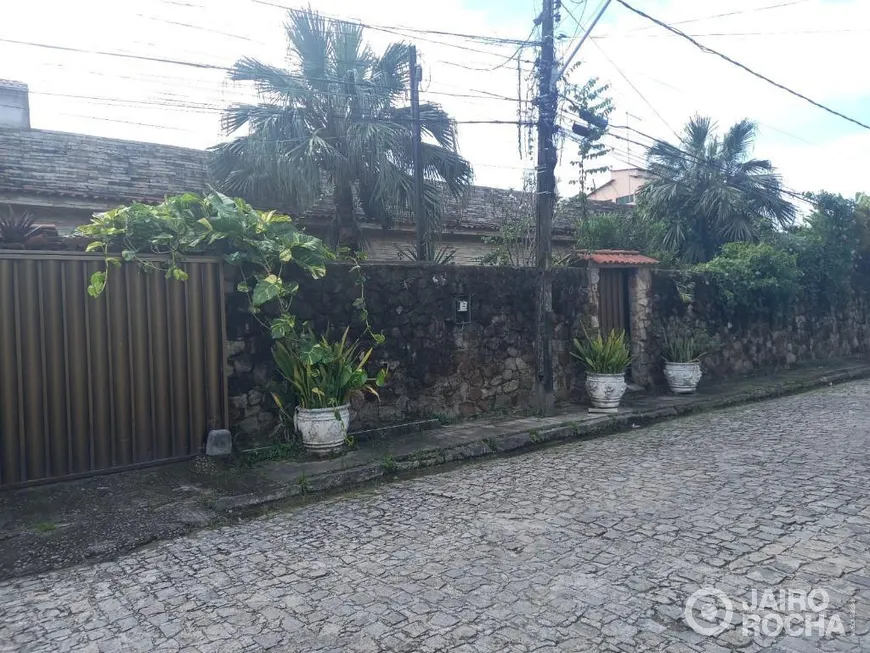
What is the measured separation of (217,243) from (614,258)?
6706 mm

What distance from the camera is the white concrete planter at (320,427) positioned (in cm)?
696

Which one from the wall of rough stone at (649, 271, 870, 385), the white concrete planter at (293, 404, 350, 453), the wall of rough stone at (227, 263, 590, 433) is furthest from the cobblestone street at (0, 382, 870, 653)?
the wall of rough stone at (649, 271, 870, 385)

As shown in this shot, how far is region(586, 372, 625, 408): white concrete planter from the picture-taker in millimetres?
9953

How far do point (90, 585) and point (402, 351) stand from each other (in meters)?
4.91

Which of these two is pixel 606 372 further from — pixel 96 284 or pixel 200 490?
pixel 96 284

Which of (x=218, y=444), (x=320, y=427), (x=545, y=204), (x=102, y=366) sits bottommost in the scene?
(x=218, y=444)

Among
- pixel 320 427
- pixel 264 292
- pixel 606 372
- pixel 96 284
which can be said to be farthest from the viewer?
pixel 606 372

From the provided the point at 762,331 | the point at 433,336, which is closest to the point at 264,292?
the point at 433,336

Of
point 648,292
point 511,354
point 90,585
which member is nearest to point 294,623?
point 90,585

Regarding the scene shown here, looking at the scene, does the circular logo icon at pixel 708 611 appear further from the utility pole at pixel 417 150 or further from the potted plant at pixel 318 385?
the utility pole at pixel 417 150

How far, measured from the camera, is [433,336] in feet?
29.3

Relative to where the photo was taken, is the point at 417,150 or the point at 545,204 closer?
the point at 545,204
